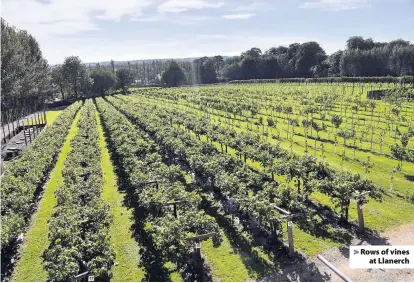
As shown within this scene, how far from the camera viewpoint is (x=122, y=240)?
17.3 metres

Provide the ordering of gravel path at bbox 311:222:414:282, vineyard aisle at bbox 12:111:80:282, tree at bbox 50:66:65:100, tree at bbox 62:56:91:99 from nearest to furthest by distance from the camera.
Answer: gravel path at bbox 311:222:414:282, vineyard aisle at bbox 12:111:80:282, tree at bbox 62:56:91:99, tree at bbox 50:66:65:100

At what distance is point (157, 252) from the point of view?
52.4 ft

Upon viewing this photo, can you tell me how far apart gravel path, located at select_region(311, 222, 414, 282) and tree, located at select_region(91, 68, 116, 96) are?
103 metres

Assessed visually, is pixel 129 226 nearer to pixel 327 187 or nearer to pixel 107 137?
pixel 327 187

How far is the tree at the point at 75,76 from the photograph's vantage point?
9506 cm

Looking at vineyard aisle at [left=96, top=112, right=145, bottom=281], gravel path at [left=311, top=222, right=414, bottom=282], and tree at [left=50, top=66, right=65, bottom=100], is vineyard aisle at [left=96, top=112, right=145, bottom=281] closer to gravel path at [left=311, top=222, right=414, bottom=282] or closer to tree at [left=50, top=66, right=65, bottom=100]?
gravel path at [left=311, top=222, right=414, bottom=282]

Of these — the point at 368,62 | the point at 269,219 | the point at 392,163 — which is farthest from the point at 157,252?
the point at 368,62

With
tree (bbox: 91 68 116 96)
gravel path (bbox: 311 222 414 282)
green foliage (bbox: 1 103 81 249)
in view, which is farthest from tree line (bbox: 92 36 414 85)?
gravel path (bbox: 311 222 414 282)
